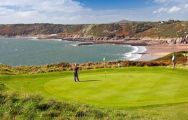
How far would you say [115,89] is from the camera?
20719mm

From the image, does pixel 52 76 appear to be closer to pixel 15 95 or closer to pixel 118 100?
pixel 118 100

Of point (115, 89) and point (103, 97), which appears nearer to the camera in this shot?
point (103, 97)

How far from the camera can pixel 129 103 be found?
1794 centimetres

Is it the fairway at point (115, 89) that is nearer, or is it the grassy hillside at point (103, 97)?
the grassy hillside at point (103, 97)

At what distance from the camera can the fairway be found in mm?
18344

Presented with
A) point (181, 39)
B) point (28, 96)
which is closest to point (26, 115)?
point (28, 96)

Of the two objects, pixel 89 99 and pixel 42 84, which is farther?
pixel 42 84

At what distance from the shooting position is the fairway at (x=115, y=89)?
18344 millimetres

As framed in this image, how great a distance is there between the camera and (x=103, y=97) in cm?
1905

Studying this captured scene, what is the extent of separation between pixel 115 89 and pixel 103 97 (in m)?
1.82

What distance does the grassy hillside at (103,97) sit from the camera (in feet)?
46.5

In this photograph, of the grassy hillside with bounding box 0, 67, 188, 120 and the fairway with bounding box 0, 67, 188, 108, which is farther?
the fairway with bounding box 0, 67, 188, 108

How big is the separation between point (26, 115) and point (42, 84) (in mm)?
9945

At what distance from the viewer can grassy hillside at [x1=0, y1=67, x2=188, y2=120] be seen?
14.2 meters
